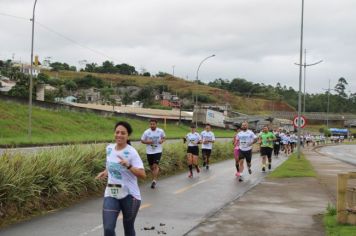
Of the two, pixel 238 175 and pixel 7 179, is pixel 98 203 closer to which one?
pixel 7 179

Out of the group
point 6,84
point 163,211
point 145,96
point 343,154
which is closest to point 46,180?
point 163,211

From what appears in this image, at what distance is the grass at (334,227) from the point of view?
814cm

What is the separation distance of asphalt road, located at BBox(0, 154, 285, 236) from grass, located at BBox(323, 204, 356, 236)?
6.81 ft

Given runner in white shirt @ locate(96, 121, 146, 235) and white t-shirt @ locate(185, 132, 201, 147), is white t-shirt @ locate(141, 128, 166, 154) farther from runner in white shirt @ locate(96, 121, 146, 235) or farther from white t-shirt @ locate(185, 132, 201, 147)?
runner in white shirt @ locate(96, 121, 146, 235)

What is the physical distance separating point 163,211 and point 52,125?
3450 cm

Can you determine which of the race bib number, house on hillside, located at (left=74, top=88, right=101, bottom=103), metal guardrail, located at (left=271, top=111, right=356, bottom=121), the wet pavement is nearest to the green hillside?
metal guardrail, located at (left=271, top=111, right=356, bottom=121)

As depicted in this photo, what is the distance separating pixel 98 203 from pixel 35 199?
1.58 m

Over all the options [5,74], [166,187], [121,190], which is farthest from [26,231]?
[5,74]

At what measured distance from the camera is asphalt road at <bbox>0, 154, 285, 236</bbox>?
27.0ft

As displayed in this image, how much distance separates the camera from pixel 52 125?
1702 inches

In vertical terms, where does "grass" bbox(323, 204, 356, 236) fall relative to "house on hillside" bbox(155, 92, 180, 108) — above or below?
below

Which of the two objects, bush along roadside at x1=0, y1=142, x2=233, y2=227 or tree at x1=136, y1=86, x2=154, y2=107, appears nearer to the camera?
bush along roadside at x1=0, y1=142, x2=233, y2=227

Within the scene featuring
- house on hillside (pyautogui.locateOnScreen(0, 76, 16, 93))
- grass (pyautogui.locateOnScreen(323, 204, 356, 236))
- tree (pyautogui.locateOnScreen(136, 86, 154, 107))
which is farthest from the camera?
tree (pyautogui.locateOnScreen(136, 86, 154, 107))

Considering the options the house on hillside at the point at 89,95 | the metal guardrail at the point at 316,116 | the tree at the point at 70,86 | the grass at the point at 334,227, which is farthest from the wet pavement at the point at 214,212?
the metal guardrail at the point at 316,116
